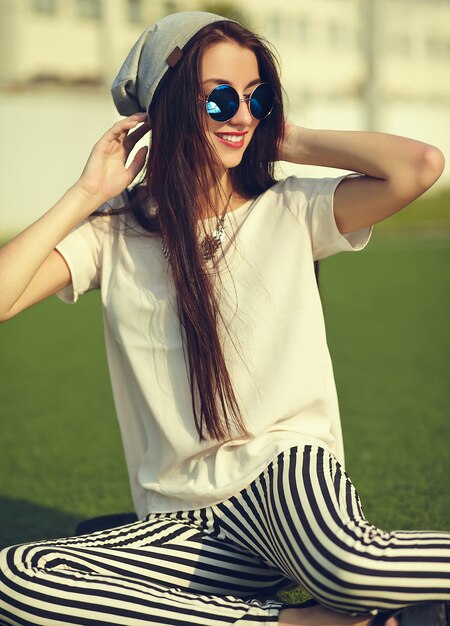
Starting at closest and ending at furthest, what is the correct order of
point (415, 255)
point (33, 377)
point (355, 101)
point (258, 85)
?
point (258, 85) → point (33, 377) → point (415, 255) → point (355, 101)

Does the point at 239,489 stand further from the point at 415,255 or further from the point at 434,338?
the point at 415,255

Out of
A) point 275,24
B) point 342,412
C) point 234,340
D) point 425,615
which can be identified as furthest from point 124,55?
point 425,615

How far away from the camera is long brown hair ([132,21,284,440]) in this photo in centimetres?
246

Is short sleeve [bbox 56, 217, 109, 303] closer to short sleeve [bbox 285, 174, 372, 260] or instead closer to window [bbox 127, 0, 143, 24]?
short sleeve [bbox 285, 174, 372, 260]

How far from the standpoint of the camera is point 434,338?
7.06m

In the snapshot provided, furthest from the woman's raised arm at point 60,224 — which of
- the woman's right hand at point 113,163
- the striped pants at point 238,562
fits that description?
the striped pants at point 238,562

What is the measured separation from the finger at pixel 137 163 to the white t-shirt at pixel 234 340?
137mm

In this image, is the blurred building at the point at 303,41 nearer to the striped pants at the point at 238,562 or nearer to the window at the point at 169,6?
the window at the point at 169,6

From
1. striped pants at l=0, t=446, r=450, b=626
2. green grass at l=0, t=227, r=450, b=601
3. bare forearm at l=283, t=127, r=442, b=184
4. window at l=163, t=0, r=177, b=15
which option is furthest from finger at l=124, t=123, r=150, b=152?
window at l=163, t=0, r=177, b=15

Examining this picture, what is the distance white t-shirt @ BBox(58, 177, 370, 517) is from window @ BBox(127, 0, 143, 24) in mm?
28668

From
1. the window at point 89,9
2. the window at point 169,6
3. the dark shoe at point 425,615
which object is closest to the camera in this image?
the dark shoe at point 425,615

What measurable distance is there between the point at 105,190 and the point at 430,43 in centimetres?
3931

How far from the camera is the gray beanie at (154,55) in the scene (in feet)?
8.28

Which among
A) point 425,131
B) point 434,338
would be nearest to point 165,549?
point 434,338
